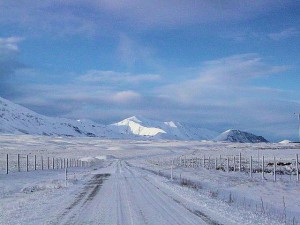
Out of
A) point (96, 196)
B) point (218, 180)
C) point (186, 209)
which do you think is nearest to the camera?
point (186, 209)

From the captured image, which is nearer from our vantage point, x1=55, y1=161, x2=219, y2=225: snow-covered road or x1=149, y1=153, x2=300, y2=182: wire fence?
x1=55, y1=161, x2=219, y2=225: snow-covered road

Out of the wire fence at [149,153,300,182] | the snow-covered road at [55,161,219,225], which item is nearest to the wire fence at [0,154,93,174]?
the wire fence at [149,153,300,182]

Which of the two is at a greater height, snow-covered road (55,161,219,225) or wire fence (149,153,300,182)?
snow-covered road (55,161,219,225)

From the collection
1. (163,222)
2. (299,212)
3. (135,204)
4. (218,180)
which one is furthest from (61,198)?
(218,180)

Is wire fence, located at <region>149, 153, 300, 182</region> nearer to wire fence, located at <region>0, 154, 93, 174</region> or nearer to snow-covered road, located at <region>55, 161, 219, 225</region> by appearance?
wire fence, located at <region>0, 154, 93, 174</region>

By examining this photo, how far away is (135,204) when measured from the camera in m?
17.4

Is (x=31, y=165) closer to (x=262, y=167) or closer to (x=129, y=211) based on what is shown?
(x=262, y=167)

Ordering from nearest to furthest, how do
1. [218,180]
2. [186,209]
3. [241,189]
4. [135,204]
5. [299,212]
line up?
[186,209], [135,204], [299,212], [241,189], [218,180]

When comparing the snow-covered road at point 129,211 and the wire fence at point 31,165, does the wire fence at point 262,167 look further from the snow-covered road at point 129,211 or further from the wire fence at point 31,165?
→ the snow-covered road at point 129,211

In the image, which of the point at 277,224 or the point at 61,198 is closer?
the point at 277,224

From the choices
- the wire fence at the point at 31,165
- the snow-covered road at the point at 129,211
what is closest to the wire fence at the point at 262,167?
the wire fence at the point at 31,165

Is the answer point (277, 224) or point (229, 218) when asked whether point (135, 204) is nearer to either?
point (229, 218)

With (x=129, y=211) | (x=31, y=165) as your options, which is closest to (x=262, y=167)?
(x=129, y=211)

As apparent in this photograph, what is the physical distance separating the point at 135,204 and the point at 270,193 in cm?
1086
